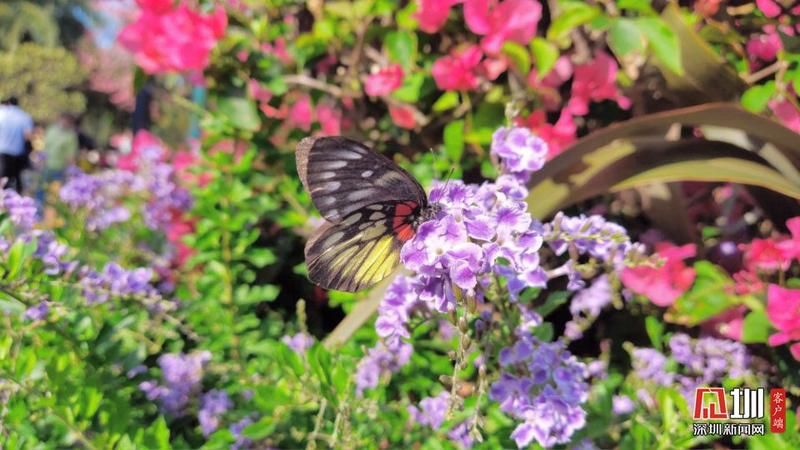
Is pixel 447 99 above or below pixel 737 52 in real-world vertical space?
below

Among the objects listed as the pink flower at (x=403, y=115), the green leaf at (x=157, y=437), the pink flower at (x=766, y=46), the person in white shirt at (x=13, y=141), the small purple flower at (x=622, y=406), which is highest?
the person in white shirt at (x=13, y=141)

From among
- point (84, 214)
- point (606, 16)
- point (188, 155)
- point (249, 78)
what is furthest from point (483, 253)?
point (188, 155)

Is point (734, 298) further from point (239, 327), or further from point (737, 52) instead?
point (239, 327)

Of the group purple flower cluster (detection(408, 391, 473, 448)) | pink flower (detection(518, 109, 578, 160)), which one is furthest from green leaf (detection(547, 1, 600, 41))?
purple flower cluster (detection(408, 391, 473, 448))

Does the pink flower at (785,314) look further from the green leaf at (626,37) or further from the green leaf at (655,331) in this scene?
the green leaf at (626,37)

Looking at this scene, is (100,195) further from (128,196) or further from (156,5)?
(156,5)

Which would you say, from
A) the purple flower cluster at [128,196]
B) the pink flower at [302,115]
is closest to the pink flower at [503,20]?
the pink flower at [302,115]
